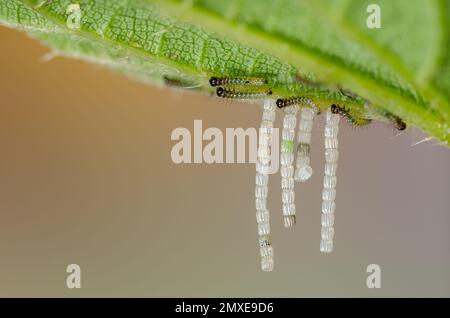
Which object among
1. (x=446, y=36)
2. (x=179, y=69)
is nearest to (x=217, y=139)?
(x=179, y=69)

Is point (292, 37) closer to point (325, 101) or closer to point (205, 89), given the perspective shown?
point (325, 101)

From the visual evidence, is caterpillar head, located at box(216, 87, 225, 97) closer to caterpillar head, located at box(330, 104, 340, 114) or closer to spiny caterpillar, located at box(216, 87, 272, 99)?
spiny caterpillar, located at box(216, 87, 272, 99)

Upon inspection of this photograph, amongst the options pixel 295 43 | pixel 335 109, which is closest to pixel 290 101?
pixel 335 109

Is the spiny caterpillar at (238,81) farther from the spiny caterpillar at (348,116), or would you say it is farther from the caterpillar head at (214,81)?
the spiny caterpillar at (348,116)

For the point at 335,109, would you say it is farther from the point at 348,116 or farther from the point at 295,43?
the point at 295,43

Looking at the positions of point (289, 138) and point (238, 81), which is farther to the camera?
point (289, 138)

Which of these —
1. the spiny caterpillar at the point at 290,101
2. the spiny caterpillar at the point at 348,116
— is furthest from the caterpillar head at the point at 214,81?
the spiny caterpillar at the point at 348,116
